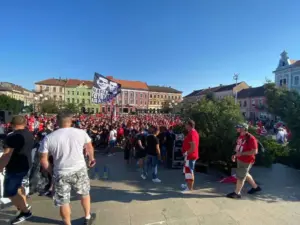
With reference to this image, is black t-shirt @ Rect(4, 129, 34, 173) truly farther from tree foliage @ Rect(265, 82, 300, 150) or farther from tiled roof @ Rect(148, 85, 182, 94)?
tiled roof @ Rect(148, 85, 182, 94)

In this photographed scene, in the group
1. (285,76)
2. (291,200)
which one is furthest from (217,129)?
(285,76)

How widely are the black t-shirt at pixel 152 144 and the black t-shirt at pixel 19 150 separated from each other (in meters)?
3.21

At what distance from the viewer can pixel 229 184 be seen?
5637 millimetres

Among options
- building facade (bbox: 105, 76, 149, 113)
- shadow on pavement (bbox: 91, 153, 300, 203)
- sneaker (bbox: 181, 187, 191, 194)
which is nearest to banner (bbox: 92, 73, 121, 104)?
shadow on pavement (bbox: 91, 153, 300, 203)

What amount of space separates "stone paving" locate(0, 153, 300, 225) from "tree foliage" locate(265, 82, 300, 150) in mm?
1907

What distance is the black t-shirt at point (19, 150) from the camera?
134 inches

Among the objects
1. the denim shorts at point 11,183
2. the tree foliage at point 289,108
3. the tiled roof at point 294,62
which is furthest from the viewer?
the tiled roof at point 294,62

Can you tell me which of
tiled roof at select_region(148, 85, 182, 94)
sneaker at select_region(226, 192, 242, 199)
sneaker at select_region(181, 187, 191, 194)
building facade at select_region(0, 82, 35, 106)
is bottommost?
sneaker at select_region(181, 187, 191, 194)

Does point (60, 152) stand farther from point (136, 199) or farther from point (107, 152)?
point (107, 152)

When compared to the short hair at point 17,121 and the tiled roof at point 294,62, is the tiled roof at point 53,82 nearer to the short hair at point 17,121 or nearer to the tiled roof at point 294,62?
the tiled roof at point 294,62

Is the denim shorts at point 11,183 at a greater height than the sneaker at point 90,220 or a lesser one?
greater

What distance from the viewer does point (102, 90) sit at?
43.0 feet

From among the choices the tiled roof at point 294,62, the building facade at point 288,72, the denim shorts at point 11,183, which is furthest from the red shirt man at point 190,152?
the tiled roof at point 294,62

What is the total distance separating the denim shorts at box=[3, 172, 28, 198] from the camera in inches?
137
